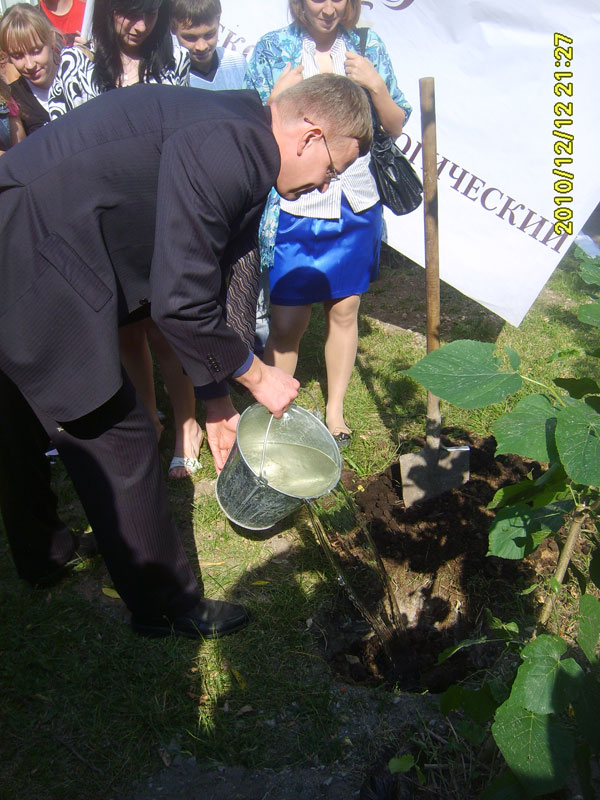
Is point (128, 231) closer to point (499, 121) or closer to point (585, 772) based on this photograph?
point (585, 772)

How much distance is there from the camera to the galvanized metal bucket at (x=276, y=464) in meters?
2.42

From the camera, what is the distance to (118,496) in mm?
2109

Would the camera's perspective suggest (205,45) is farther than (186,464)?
Yes

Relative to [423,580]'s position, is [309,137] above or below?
above

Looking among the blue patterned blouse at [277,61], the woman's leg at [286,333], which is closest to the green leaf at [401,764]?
the woman's leg at [286,333]

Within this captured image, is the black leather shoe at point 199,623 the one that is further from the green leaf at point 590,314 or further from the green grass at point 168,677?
the green leaf at point 590,314

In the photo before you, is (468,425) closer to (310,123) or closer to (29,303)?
(310,123)

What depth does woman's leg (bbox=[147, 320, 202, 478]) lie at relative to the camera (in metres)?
3.33

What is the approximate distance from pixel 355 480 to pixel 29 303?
1947mm

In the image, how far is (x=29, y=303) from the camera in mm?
1823

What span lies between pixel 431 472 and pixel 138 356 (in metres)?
1.52

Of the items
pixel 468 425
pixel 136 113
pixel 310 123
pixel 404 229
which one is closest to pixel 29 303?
pixel 136 113

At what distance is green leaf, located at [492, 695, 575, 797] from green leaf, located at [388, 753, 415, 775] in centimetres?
62

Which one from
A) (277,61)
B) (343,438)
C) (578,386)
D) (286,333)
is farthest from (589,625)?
(277,61)
